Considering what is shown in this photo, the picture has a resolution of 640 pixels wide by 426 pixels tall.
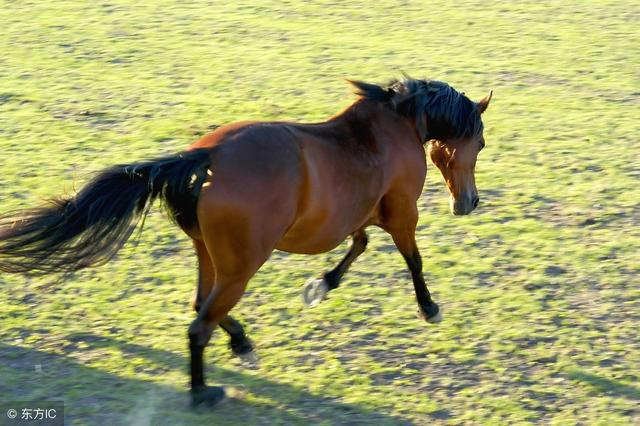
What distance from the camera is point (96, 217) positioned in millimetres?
5090

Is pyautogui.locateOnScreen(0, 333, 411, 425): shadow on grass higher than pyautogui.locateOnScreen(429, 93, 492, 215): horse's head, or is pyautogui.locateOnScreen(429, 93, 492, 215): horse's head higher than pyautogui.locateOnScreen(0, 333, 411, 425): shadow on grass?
pyautogui.locateOnScreen(429, 93, 492, 215): horse's head

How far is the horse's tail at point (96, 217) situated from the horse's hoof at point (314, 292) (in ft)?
4.15

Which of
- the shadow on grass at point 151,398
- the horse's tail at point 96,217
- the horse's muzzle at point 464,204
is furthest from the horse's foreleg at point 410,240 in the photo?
the horse's tail at point 96,217

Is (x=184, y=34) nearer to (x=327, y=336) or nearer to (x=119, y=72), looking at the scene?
(x=119, y=72)

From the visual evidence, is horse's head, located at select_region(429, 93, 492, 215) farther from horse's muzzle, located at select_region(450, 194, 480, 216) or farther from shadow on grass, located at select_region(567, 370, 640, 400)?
shadow on grass, located at select_region(567, 370, 640, 400)

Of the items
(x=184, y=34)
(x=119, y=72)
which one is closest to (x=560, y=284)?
(x=119, y=72)

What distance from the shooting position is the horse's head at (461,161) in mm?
6051

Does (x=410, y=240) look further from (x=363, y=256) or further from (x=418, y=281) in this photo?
(x=363, y=256)

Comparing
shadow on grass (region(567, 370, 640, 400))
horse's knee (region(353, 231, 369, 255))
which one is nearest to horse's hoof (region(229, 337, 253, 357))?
horse's knee (region(353, 231, 369, 255))

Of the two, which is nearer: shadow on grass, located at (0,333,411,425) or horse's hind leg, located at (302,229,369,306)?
shadow on grass, located at (0,333,411,425)

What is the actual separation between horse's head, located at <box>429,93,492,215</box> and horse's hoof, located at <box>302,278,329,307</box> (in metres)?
0.86

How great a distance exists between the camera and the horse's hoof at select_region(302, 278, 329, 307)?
6.15 m

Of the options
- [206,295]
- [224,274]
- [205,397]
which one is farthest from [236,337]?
[224,274]

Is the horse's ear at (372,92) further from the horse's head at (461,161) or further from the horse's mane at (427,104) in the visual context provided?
the horse's head at (461,161)
